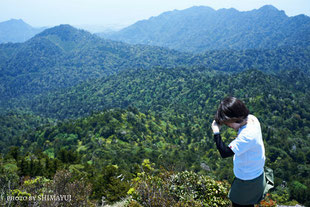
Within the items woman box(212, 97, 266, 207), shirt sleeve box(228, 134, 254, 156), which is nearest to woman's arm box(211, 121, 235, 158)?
woman box(212, 97, 266, 207)

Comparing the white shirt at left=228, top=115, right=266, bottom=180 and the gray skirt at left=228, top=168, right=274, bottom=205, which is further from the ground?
the white shirt at left=228, top=115, right=266, bottom=180

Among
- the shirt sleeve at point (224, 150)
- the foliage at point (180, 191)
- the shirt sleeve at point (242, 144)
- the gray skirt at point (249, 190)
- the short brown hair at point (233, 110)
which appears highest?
the short brown hair at point (233, 110)

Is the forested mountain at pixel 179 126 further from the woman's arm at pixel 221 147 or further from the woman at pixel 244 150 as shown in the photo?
the woman's arm at pixel 221 147

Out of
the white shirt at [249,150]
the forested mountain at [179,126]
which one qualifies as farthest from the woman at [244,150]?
the forested mountain at [179,126]

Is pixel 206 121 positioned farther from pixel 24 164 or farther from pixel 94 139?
pixel 24 164

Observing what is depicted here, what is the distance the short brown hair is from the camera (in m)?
3.44

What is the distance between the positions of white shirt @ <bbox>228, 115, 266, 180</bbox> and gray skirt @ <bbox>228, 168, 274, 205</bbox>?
11 centimetres

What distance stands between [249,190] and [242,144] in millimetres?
993

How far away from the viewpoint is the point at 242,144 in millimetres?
3248

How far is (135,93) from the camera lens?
171 m

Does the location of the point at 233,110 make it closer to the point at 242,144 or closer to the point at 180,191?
the point at 242,144

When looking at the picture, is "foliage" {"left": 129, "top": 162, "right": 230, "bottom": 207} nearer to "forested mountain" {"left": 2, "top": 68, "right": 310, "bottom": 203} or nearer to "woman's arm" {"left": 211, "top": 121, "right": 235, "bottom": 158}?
"woman's arm" {"left": 211, "top": 121, "right": 235, "bottom": 158}

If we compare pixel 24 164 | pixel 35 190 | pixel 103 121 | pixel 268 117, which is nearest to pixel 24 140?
pixel 103 121

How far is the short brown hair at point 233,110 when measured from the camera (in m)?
3.44
